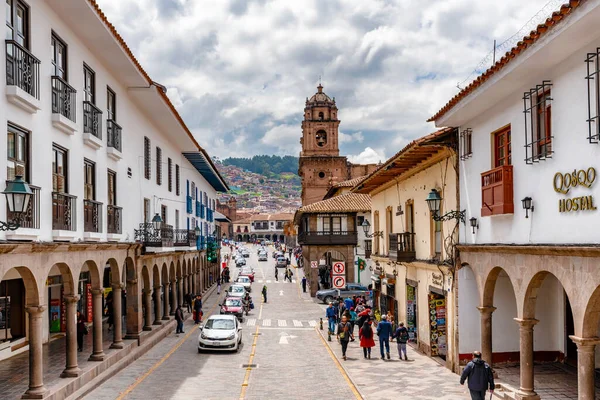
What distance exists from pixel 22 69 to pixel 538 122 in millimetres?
10104

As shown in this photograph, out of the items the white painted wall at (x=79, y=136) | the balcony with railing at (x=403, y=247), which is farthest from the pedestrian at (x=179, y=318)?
the balcony with railing at (x=403, y=247)

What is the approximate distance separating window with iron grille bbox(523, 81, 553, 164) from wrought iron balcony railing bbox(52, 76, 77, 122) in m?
10.2

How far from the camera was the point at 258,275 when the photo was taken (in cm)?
7219

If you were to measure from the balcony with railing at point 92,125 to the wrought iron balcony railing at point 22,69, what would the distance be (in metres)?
3.71

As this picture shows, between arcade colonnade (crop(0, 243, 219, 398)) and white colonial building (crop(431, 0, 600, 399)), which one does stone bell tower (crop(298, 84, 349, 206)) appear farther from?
white colonial building (crop(431, 0, 600, 399))

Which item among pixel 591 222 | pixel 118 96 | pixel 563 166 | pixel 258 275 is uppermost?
pixel 118 96

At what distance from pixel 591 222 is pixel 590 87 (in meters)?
2.14

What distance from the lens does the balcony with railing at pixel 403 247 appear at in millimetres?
22875

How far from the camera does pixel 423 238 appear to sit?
22.1 meters

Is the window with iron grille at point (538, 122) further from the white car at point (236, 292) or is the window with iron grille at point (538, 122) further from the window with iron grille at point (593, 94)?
the white car at point (236, 292)

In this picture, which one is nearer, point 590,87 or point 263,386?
point 590,87

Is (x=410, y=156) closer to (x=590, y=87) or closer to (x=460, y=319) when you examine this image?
(x=460, y=319)

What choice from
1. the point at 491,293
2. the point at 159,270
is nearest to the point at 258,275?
the point at 159,270

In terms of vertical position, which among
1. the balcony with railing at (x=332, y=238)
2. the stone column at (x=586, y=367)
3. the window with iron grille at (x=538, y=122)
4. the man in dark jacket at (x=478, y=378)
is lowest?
the man in dark jacket at (x=478, y=378)
